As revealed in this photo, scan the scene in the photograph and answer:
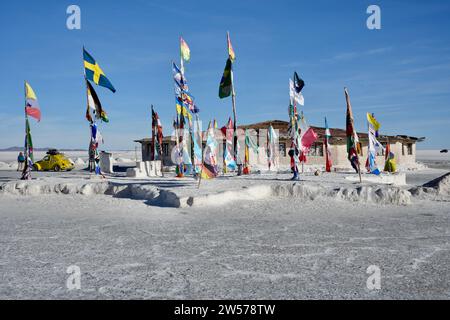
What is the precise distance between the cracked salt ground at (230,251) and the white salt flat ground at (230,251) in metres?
0.02

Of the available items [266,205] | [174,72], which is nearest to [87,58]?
[174,72]

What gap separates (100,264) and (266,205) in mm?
6827

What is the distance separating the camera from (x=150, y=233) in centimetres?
877

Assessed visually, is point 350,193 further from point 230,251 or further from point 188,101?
point 188,101

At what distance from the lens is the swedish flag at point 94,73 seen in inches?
687

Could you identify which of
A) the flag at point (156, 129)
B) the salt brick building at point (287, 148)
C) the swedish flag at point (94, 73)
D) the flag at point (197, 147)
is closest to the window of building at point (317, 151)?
the salt brick building at point (287, 148)

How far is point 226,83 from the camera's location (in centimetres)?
1742

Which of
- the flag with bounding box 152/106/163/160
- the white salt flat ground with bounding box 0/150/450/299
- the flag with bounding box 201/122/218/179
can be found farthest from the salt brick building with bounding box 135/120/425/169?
the white salt flat ground with bounding box 0/150/450/299

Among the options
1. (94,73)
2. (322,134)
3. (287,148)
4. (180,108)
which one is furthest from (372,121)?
(322,134)

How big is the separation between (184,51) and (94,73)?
4.08m

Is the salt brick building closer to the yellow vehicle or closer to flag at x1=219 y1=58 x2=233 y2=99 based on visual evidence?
the yellow vehicle

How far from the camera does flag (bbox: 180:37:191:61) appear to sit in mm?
18609

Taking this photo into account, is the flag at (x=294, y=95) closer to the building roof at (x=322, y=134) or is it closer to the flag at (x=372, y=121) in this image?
the flag at (x=372, y=121)

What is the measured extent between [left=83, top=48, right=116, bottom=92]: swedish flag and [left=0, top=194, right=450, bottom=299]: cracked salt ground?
7.03 metres
